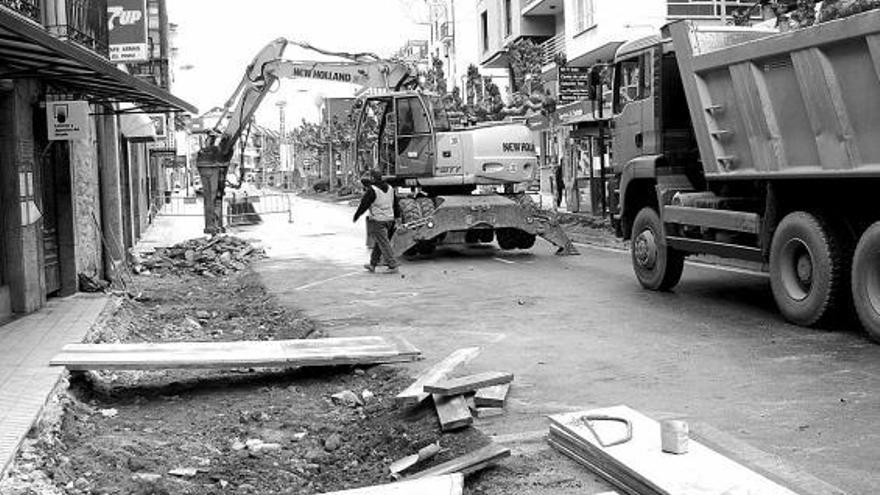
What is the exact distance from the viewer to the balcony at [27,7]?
36.9 ft

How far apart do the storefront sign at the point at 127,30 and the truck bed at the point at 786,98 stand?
30.4 feet

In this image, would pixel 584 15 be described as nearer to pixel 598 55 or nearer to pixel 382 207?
pixel 598 55

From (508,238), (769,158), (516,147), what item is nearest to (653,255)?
(769,158)

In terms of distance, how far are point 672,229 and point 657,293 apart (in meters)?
1.03

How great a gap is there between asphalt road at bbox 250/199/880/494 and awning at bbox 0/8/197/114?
11.4 ft

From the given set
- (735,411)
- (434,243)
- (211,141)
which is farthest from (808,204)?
(211,141)

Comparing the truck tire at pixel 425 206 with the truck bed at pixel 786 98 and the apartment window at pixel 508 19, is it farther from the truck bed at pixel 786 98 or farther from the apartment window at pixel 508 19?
the apartment window at pixel 508 19

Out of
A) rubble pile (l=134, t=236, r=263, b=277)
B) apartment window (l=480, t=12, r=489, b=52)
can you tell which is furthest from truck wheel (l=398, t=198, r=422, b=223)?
apartment window (l=480, t=12, r=489, b=52)

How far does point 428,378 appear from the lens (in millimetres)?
7398

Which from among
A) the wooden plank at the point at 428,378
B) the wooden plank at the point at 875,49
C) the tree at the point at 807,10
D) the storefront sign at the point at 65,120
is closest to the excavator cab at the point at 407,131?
the tree at the point at 807,10

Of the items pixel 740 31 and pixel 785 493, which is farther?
pixel 740 31

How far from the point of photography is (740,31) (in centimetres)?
1120

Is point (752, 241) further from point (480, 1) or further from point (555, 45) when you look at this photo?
point (480, 1)

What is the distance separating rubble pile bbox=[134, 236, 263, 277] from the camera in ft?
64.1
